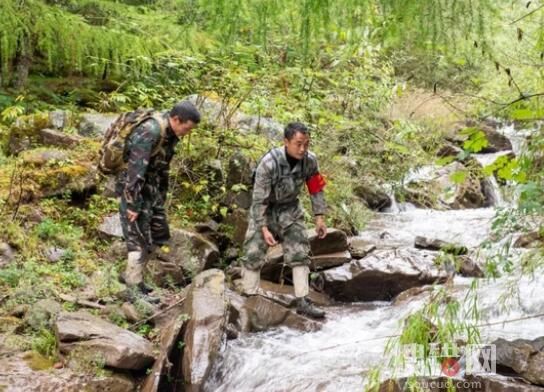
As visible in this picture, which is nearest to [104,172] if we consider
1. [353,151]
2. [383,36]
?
[383,36]

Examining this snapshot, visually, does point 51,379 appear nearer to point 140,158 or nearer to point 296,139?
point 140,158

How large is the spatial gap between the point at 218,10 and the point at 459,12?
4.66 feet

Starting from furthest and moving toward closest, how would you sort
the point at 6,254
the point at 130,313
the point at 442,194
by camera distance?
the point at 442,194 < the point at 6,254 < the point at 130,313

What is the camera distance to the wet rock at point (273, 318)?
18.2 ft

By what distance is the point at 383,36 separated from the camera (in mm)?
3500

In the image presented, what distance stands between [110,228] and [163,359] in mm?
3016

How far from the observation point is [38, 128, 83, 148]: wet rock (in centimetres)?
820

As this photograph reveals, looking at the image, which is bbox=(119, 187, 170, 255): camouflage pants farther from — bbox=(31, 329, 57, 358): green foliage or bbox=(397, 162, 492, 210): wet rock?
bbox=(397, 162, 492, 210): wet rock

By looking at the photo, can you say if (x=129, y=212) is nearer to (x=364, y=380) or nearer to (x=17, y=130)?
(x=364, y=380)

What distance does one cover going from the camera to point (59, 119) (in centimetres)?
901

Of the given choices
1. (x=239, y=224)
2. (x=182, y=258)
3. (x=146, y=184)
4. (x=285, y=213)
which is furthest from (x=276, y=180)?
(x=239, y=224)

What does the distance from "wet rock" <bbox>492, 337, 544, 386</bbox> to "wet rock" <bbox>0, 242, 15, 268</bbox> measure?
492cm

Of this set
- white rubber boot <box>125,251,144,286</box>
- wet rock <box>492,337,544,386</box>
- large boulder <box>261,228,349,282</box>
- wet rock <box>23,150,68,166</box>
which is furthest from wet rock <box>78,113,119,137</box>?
wet rock <box>492,337,544,386</box>

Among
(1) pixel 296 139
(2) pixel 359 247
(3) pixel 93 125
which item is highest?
(3) pixel 93 125
